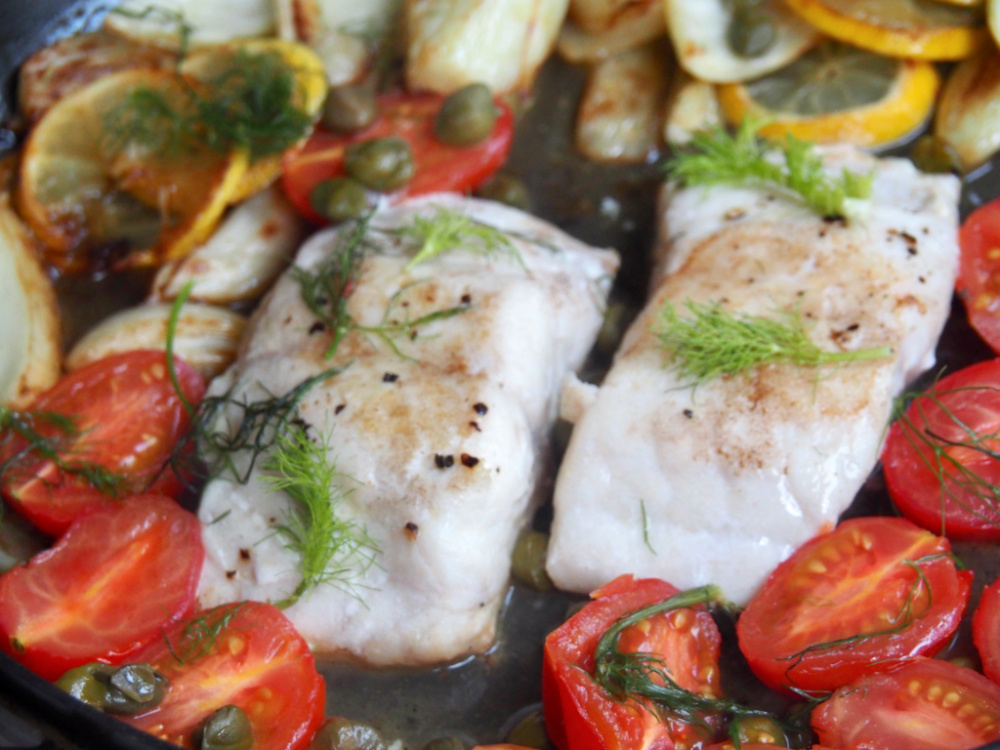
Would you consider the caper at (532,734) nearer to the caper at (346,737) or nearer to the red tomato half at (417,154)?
the caper at (346,737)

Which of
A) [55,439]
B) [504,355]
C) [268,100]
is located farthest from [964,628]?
[268,100]

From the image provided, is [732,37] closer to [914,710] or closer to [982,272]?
[982,272]

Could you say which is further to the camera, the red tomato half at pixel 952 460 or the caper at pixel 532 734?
the red tomato half at pixel 952 460

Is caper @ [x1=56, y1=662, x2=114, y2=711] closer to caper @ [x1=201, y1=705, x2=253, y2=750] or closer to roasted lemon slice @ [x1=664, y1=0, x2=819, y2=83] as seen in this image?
caper @ [x1=201, y1=705, x2=253, y2=750]

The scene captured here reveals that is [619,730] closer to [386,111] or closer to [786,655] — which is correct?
[786,655]

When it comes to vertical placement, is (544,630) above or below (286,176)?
below

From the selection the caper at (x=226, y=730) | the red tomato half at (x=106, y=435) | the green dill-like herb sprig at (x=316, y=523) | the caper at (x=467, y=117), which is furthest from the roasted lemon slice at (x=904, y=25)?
the caper at (x=226, y=730)

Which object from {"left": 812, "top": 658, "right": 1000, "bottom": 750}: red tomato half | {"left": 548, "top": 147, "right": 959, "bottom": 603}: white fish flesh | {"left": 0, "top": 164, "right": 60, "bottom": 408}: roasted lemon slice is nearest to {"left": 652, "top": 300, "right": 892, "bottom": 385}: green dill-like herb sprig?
{"left": 548, "top": 147, "right": 959, "bottom": 603}: white fish flesh
